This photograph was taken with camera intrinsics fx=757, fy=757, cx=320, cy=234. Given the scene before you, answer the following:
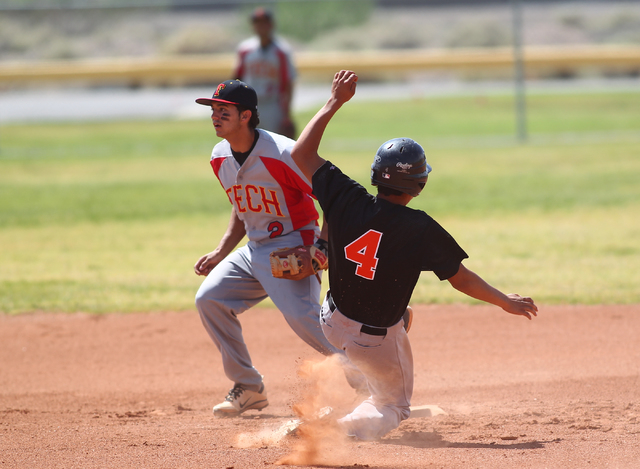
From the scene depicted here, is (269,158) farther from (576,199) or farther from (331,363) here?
(576,199)

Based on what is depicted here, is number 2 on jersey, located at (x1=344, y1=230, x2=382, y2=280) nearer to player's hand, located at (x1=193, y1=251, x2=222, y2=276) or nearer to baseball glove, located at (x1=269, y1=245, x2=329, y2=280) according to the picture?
baseball glove, located at (x1=269, y1=245, x2=329, y2=280)

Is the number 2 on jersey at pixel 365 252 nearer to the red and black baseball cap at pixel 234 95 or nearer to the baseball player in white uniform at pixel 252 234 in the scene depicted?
the baseball player in white uniform at pixel 252 234

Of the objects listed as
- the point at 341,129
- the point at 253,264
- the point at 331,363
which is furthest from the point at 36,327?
the point at 341,129

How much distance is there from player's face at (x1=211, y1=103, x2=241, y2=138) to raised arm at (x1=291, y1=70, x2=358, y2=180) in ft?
2.46

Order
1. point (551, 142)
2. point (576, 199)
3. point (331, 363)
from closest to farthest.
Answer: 1. point (331, 363)
2. point (576, 199)
3. point (551, 142)

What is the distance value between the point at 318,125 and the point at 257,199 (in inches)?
35.9

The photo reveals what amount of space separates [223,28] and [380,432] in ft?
62.8

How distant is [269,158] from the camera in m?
4.53

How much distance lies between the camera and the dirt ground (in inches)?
146

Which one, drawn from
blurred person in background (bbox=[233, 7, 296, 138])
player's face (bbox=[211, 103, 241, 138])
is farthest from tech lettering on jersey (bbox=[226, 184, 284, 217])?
blurred person in background (bbox=[233, 7, 296, 138])

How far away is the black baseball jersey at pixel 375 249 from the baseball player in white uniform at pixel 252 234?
2.22 feet

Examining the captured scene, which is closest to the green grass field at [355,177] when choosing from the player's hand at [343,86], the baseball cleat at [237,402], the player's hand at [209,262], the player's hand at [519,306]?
the player's hand at [209,262]

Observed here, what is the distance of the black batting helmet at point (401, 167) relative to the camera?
11.9ft

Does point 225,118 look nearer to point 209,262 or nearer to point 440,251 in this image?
point 209,262
